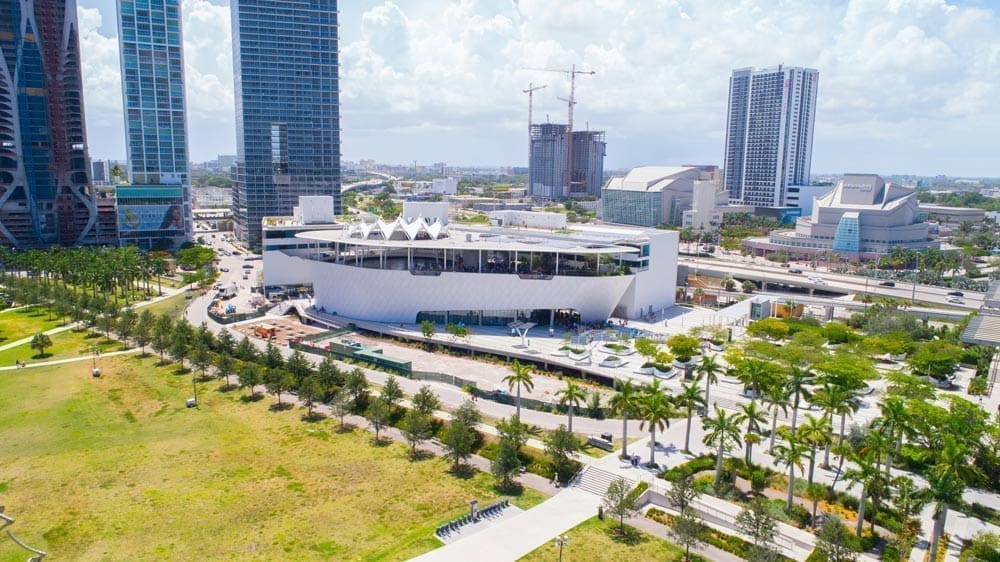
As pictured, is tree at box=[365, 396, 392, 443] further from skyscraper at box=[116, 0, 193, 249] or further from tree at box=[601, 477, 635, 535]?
skyscraper at box=[116, 0, 193, 249]

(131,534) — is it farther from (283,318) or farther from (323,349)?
(283,318)

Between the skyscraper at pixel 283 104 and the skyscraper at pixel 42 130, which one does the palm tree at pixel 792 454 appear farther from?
the skyscraper at pixel 42 130

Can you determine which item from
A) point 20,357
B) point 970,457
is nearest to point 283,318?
point 20,357

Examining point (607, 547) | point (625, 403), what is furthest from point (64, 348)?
point (607, 547)

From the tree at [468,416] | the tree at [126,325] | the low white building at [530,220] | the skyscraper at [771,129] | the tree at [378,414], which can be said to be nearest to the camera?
the tree at [468,416]

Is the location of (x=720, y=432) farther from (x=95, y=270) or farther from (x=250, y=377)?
(x=95, y=270)

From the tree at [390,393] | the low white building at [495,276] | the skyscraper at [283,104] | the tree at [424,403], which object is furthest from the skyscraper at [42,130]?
the tree at [424,403]

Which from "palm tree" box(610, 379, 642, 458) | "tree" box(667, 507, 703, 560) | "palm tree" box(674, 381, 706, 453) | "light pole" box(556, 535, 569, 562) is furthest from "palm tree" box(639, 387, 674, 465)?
"light pole" box(556, 535, 569, 562)

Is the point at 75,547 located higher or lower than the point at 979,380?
lower
